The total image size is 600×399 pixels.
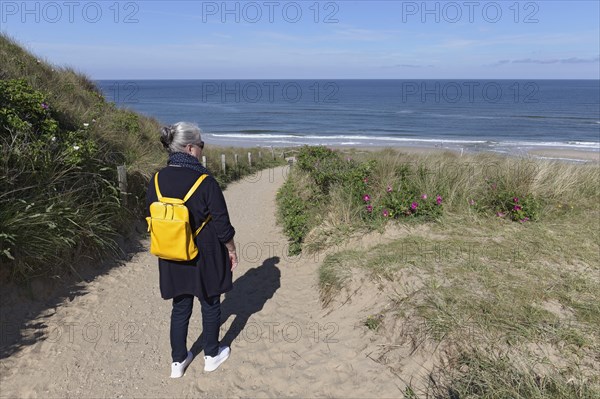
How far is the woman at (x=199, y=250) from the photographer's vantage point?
2.99 metres

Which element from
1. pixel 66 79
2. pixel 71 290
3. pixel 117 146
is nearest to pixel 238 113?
pixel 66 79

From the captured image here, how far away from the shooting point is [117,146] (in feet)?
27.0

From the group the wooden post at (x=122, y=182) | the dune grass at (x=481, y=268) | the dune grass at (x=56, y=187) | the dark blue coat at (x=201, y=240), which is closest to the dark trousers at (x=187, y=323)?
the dark blue coat at (x=201, y=240)

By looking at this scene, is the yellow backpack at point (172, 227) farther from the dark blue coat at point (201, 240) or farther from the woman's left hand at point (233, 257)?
the woman's left hand at point (233, 257)

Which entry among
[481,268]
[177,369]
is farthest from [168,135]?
[481,268]

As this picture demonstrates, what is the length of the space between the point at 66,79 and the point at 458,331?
43.7 feet

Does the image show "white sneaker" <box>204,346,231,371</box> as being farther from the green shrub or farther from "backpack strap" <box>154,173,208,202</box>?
the green shrub

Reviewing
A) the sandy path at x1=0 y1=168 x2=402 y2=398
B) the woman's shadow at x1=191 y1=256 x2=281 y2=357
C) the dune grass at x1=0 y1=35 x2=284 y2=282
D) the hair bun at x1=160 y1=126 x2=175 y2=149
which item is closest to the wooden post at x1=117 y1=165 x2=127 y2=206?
the dune grass at x1=0 y1=35 x2=284 y2=282

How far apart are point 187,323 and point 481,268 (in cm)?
357

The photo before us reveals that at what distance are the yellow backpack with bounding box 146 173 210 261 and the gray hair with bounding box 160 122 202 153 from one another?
12.2 inches

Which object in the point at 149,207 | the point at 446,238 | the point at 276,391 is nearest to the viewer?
the point at 149,207

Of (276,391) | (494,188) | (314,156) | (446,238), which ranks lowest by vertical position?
(276,391)

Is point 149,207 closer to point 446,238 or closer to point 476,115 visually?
point 446,238

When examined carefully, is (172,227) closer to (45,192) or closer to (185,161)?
(185,161)
